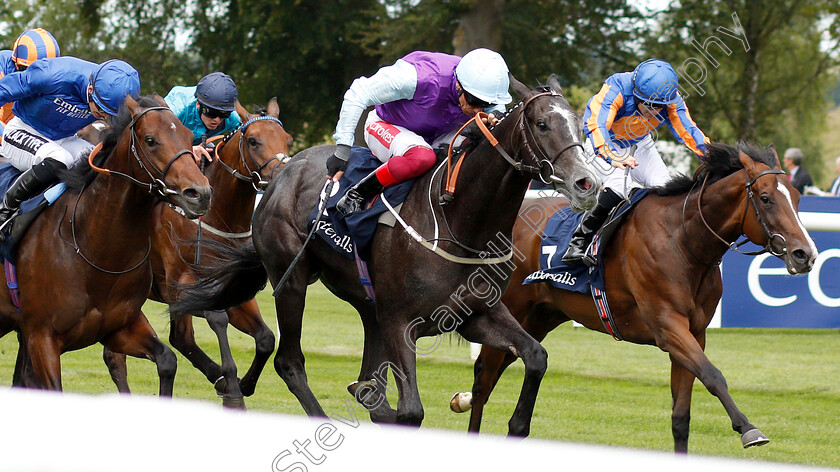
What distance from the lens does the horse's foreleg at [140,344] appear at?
488cm

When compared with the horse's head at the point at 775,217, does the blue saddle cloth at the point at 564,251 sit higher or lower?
lower

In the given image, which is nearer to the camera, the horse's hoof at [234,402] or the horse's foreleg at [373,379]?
the horse's foreleg at [373,379]

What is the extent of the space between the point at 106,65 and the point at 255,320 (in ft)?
6.18

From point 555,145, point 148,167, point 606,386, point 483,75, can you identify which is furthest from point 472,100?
point 606,386

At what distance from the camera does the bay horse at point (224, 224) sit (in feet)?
20.0

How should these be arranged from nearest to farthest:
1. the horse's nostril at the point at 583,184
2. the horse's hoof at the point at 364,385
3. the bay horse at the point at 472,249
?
the horse's nostril at the point at 583,184, the bay horse at the point at 472,249, the horse's hoof at the point at 364,385

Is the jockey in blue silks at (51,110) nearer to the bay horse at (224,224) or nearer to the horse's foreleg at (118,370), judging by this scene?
the bay horse at (224,224)

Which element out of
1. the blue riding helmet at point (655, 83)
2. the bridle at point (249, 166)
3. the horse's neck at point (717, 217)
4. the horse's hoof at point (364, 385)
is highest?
the blue riding helmet at point (655, 83)

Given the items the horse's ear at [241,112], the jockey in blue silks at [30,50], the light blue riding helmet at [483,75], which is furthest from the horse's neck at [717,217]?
the jockey in blue silks at [30,50]

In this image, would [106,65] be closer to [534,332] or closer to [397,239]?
[397,239]

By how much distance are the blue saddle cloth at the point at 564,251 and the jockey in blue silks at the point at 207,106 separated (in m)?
2.21

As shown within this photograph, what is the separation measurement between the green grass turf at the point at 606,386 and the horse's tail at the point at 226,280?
103cm

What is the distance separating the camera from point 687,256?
543 cm

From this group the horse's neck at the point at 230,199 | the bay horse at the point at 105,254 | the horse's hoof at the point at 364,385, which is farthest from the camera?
the horse's neck at the point at 230,199
